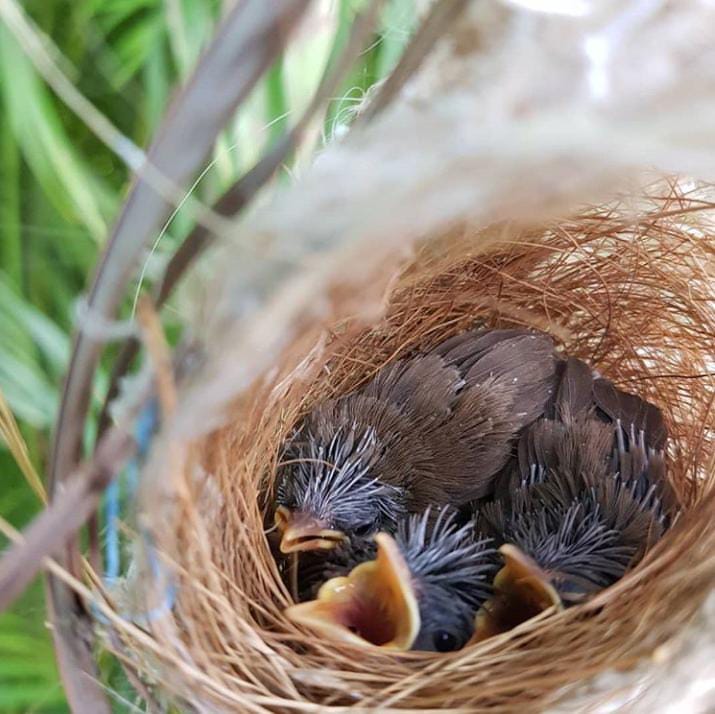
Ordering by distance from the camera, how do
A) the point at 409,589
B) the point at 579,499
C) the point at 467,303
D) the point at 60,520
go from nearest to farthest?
the point at 60,520
the point at 409,589
the point at 579,499
the point at 467,303

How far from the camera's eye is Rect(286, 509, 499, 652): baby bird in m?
0.43

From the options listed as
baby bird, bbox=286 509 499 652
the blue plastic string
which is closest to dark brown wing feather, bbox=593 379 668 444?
baby bird, bbox=286 509 499 652

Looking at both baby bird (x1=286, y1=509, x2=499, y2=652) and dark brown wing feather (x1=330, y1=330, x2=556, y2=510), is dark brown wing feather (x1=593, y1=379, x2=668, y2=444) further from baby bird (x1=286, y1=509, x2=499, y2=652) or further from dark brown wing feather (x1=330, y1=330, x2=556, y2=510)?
baby bird (x1=286, y1=509, x2=499, y2=652)

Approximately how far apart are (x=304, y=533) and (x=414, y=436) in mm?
140

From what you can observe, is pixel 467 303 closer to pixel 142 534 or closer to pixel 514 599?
pixel 514 599

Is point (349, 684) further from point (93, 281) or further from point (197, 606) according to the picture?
point (93, 281)

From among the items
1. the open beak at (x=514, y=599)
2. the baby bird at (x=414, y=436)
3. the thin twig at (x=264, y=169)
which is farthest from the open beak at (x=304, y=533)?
the thin twig at (x=264, y=169)

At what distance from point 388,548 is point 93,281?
236mm

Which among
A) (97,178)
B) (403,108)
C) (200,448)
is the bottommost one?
(200,448)

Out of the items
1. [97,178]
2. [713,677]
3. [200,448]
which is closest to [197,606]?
[200,448]

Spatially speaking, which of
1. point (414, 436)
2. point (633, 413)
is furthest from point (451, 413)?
point (633, 413)

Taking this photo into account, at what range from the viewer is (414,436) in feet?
2.02

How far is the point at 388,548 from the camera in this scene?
1.38 feet

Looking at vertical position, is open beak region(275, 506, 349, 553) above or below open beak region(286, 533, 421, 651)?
above
